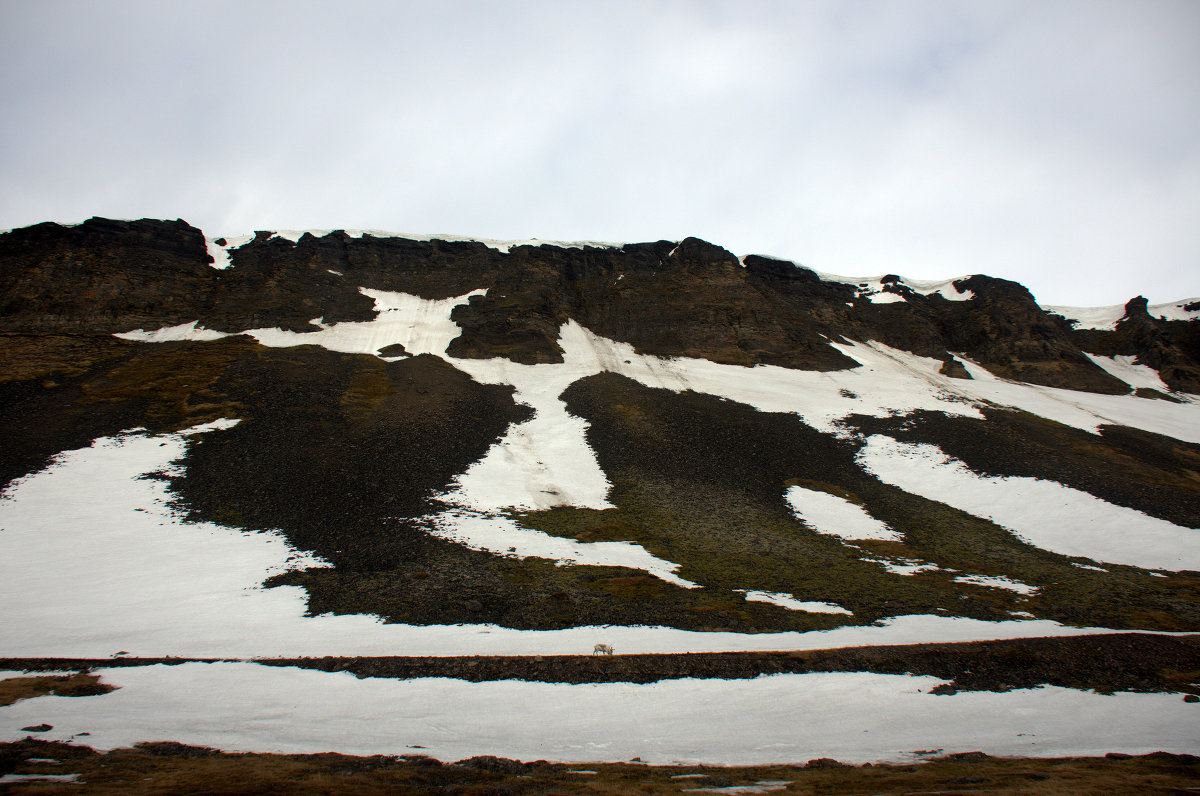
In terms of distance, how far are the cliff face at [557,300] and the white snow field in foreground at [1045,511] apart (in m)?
21.3

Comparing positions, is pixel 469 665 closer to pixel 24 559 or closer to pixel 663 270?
pixel 24 559

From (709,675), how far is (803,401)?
3856 centimetres

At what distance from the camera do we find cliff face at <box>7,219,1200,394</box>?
52.4 meters

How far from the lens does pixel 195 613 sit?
16562 millimetres

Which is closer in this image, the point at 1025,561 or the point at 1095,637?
the point at 1095,637

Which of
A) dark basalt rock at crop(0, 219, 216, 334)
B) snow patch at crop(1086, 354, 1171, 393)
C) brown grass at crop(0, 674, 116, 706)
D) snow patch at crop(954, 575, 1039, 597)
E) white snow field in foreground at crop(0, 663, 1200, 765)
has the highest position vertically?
dark basalt rock at crop(0, 219, 216, 334)

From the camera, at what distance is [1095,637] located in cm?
1540

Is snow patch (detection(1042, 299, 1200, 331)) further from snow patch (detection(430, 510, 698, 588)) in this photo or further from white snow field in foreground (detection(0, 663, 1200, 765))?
white snow field in foreground (detection(0, 663, 1200, 765))

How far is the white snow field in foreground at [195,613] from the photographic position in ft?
47.7

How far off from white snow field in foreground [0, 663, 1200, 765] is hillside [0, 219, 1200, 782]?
101 millimetres

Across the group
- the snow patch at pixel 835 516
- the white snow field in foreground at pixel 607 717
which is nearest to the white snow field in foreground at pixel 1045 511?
the snow patch at pixel 835 516

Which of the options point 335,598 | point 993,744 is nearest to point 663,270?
point 335,598

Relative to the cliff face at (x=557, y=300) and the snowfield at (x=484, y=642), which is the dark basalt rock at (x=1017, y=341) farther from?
the snowfield at (x=484, y=642)

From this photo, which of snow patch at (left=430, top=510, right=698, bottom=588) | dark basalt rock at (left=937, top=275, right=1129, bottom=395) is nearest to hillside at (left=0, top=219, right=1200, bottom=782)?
snow patch at (left=430, top=510, right=698, bottom=588)
